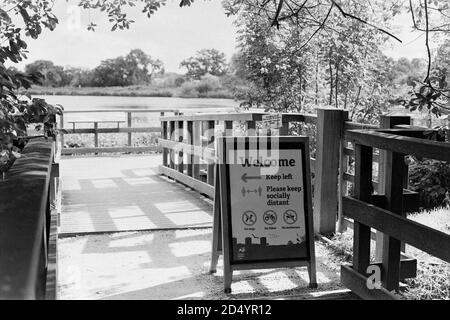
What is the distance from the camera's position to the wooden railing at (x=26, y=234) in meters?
1.38

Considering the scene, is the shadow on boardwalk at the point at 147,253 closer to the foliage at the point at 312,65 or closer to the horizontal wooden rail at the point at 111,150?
the foliage at the point at 312,65

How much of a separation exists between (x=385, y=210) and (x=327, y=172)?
2.19 m

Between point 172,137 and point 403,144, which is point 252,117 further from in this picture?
point 172,137

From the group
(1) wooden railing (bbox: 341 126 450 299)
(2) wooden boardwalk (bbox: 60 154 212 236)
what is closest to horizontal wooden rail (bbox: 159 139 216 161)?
(2) wooden boardwalk (bbox: 60 154 212 236)

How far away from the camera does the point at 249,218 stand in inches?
167

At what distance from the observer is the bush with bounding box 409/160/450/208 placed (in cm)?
879

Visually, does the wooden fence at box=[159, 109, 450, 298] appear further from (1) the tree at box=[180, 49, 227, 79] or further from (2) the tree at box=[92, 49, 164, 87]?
(2) the tree at box=[92, 49, 164, 87]

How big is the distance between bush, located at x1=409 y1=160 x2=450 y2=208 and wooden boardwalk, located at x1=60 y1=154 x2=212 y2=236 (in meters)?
3.37

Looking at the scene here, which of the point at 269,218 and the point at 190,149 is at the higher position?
the point at 190,149

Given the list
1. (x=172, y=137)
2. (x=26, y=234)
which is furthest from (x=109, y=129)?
(x=26, y=234)

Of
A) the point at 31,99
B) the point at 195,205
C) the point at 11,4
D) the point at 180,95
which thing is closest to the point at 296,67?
the point at 195,205
